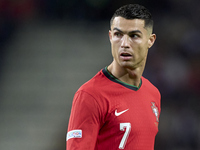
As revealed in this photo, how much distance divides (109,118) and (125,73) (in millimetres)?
348

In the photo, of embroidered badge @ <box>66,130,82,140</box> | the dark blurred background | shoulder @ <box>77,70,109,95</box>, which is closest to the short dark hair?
shoulder @ <box>77,70,109,95</box>

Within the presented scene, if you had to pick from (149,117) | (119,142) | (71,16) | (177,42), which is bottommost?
(119,142)

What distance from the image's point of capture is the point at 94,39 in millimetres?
5484

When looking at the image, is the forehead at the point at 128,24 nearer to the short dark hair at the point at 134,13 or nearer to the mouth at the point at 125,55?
the short dark hair at the point at 134,13

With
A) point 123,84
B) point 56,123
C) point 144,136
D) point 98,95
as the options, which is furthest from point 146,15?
point 56,123

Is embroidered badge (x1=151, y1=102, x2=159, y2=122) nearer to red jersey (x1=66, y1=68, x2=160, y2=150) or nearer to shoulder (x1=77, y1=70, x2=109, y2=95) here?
red jersey (x1=66, y1=68, x2=160, y2=150)

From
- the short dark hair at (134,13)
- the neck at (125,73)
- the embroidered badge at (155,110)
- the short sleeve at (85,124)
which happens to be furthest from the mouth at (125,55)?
the embroidered badge at (155,110)

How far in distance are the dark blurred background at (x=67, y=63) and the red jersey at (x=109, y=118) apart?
277 centimetres

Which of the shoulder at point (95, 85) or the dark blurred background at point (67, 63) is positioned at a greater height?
the dark blurred background at point (67, 63)

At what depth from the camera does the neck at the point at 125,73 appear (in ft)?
6.64

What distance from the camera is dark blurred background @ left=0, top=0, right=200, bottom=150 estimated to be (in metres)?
4.80

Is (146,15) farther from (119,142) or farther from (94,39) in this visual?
(94,39)

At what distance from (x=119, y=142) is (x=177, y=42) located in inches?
149

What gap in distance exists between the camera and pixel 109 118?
6.08 feet
